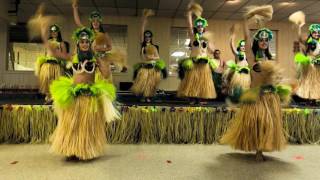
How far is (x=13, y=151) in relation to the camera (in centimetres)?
284

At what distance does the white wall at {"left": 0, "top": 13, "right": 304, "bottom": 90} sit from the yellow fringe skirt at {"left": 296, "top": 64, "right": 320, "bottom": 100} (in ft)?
10.3

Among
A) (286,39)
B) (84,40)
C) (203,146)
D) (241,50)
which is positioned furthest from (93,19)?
(286,39)

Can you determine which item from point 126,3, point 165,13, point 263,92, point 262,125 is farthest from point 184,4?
point 262,125

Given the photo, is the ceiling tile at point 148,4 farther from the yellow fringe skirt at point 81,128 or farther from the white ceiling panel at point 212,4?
the yellow fringe skirt at point 81,128

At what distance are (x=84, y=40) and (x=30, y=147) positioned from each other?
4.21 ft

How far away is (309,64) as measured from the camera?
3.92 meters

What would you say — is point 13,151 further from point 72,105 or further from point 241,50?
point 241,50

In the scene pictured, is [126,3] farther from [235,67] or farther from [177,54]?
A: [235,67]

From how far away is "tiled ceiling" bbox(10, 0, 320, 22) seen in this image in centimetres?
599

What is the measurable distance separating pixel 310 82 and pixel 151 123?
2.19m

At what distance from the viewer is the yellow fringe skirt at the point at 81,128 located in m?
2.44

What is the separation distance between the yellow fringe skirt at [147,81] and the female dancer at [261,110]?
148 cm

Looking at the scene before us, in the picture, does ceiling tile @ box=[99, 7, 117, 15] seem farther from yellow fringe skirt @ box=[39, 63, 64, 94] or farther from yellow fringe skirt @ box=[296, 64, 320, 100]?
yellow fringe skirt @ box=[296, 64, 320, 100]

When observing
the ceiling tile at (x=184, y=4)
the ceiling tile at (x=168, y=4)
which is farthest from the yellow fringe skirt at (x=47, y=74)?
the ceiling tile at (x=184, y=4)
